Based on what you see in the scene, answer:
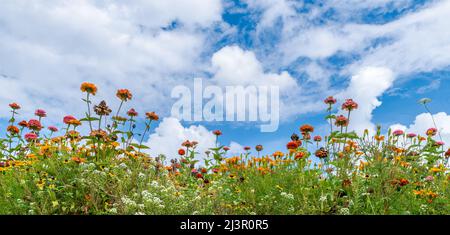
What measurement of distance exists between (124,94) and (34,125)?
5.14 feet

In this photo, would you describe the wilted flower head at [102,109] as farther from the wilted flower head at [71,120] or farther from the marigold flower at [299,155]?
the marigold flower at [299,155]

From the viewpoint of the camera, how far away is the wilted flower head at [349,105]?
4.48 meters

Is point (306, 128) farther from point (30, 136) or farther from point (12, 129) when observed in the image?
point (12, 129)

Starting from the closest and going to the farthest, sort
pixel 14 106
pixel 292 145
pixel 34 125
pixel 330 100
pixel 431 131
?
pixel 292 145
pixel 330 100
pixel 431 131
pixel 34 125
pixel 14 106

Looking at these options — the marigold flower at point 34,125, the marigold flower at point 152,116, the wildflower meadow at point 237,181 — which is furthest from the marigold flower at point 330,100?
the marigold flower at point 34,125

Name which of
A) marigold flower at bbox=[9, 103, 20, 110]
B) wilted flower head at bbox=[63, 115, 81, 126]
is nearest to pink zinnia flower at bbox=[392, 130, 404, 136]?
wilted flower head at bbox=[63, 115, 81, 126]

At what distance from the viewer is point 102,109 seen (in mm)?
4562

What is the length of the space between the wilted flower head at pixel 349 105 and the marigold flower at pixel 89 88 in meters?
2.39

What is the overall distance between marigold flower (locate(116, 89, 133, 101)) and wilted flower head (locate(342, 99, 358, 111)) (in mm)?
2091

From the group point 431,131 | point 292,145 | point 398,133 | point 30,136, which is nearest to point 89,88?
point 30,136
